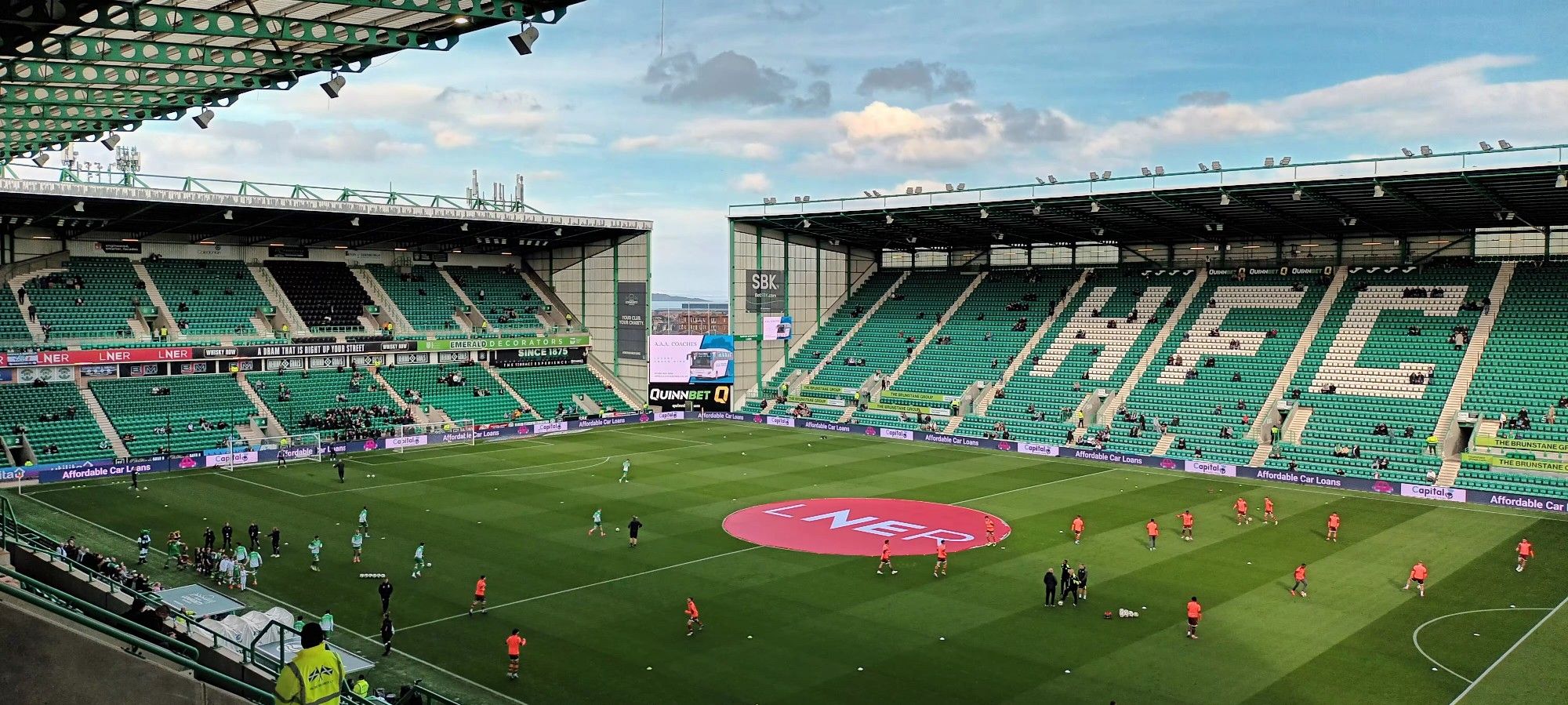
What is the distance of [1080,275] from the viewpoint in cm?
7294

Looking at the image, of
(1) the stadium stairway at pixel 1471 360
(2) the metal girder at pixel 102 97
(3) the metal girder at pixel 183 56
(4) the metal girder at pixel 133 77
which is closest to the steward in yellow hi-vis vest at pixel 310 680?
(3) the metal girder at pixel 183 56

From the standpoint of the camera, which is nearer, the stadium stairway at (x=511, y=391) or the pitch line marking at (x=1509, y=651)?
the pitch line marking at (x=1509, y=651)

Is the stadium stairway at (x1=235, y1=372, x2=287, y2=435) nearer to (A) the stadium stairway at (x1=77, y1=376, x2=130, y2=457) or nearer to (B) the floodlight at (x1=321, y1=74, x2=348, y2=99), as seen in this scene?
(A) the stadium stairway at (x1=77, y1=376, x2=130, y2=457)

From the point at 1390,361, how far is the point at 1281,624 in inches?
1323

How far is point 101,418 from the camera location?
171 feet

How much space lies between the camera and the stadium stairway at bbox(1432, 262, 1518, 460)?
49375mm

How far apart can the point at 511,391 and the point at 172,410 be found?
19245 millimetres

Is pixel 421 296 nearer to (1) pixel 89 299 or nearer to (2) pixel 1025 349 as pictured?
(1) pixel 89 299

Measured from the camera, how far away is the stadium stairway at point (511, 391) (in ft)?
222

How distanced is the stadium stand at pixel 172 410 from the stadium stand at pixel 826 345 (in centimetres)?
2998

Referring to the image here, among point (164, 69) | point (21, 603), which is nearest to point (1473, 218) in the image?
point (164, 69)

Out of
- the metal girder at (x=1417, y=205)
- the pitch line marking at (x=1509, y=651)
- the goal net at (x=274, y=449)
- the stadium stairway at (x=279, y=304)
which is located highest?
the metal girder at (x=1417, y=205)

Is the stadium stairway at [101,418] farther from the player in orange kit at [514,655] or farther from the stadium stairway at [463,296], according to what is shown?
the player in orange kit at [514,655]

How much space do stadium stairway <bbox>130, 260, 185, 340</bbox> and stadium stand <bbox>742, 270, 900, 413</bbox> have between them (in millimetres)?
32466
